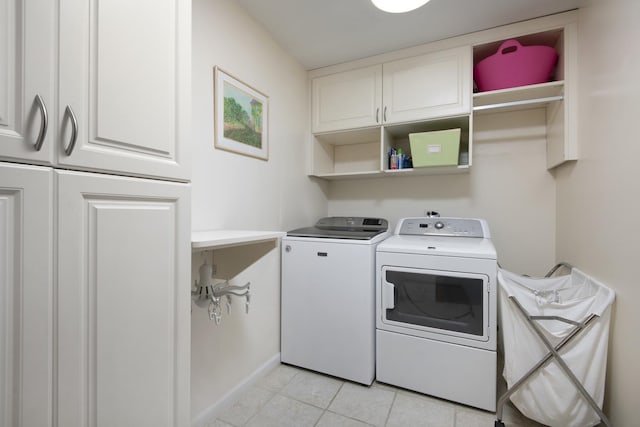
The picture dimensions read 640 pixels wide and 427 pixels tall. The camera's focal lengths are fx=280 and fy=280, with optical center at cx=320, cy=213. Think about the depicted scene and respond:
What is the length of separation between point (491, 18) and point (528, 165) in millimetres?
1102

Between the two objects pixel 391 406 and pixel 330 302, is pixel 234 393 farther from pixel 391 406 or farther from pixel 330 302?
pixel 391 406

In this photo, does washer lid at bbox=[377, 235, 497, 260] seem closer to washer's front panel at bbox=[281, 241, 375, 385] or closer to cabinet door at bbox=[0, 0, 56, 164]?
washer's front panel at bbox=[281, 241, 375, 385]

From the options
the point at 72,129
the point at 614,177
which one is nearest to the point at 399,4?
the point at 614,177

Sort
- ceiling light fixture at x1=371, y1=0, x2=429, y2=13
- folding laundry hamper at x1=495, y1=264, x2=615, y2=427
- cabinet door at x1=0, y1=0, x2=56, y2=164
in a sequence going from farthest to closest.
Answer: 1. ceiling light fixture at x1=371, y1=0, x2=429, y2=13
2. folding laundry hamper at x1=495, y1=264, x2=615, y2=427
3. cabinet door at x1=0, y1=0, x2=56, y2=164

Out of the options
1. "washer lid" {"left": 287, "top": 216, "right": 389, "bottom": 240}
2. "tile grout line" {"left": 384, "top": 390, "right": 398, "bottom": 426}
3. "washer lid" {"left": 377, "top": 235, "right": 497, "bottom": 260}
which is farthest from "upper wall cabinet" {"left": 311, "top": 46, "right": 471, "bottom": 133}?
"tile grout line" {"left": 384, "top": 390, "right": 398, "bottom": 426}

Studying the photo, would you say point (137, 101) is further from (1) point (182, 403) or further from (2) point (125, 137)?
(1) point (182, 403)

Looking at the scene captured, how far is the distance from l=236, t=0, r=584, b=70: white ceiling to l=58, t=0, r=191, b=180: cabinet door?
106 cm

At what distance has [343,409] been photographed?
5.48 ft

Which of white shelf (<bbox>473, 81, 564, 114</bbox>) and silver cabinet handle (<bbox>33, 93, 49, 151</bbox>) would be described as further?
white shelf (<bbox>473, 81, 564, 114</bbox>)

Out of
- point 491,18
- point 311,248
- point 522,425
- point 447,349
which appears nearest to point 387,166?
point 311,248

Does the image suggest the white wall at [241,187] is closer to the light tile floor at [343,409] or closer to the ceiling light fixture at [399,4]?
the light tile floor at [343,409]

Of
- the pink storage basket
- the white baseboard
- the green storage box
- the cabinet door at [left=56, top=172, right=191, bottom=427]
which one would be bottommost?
the white baseboard

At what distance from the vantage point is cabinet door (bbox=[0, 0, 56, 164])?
1.96 ft

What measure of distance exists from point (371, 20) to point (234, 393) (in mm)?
2565
